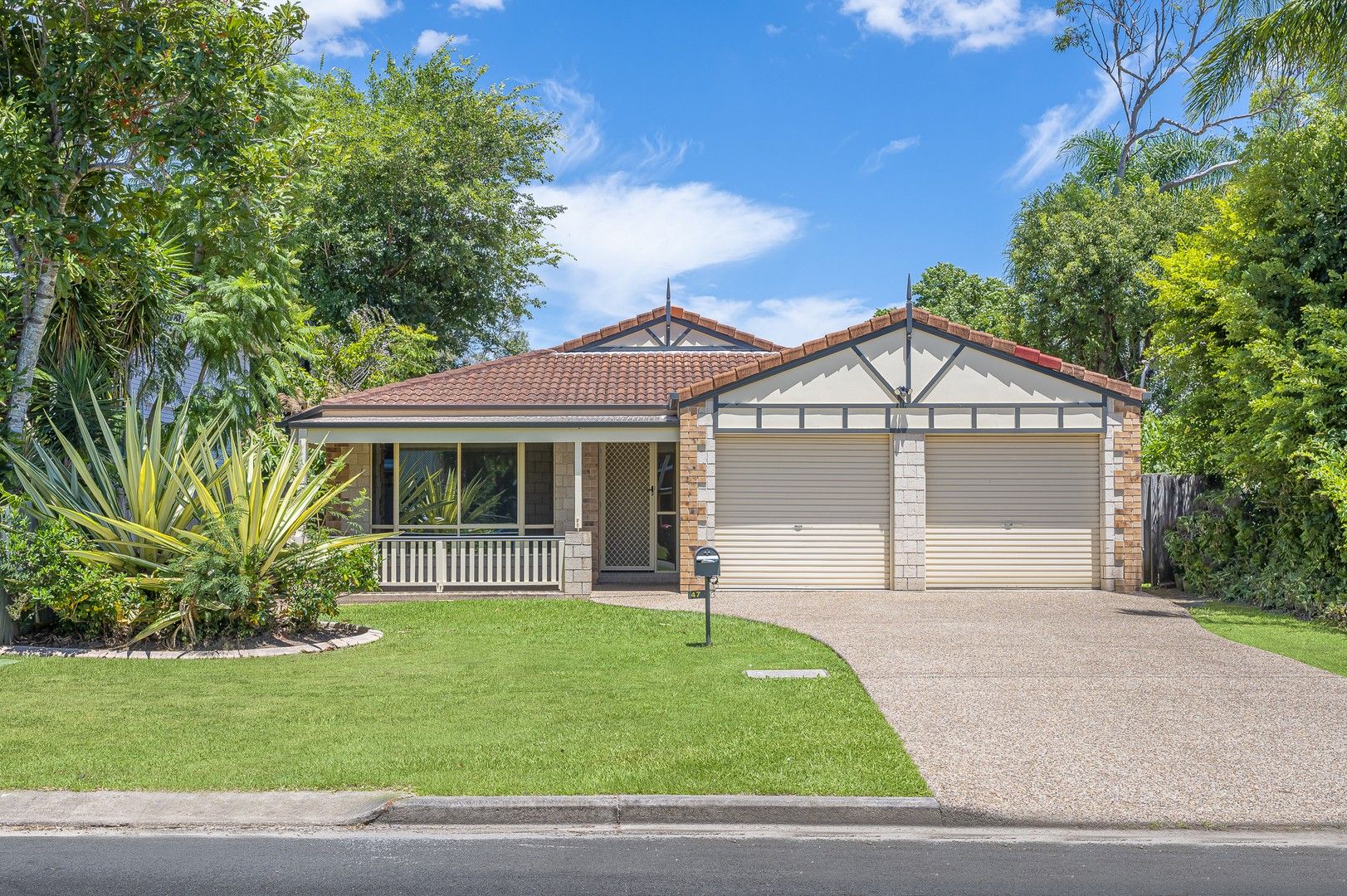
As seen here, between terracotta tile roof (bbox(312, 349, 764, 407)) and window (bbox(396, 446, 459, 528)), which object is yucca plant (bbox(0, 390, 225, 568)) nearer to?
terracotta tile roof (bbox(312, 349, 764, 407))

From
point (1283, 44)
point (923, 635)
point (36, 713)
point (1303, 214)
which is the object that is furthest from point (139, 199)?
point (1283, 44)

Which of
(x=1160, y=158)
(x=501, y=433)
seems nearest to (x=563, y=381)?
(x=501, y=433)

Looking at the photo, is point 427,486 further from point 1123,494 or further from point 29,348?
point 1123,494

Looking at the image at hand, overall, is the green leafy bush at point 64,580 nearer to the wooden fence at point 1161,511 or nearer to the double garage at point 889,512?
the double garage at point 889,512

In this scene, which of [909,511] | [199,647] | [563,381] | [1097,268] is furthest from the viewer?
[1097,268]

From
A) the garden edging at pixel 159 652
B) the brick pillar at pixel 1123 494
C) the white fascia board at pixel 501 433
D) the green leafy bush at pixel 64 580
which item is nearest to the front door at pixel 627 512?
the white fascia board at pixel 501 433

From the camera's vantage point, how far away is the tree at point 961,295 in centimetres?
3650

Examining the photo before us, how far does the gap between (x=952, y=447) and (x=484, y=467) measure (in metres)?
7.54

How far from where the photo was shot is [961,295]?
3950 cm

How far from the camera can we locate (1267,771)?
20.4 ft

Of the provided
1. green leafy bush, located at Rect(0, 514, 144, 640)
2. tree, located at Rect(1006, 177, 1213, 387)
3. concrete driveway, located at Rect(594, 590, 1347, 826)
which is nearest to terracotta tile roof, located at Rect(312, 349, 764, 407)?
concrete driveway, located at Rect(594, 590, 1347, 826)

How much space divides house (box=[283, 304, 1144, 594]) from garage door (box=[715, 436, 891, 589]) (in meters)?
0.03

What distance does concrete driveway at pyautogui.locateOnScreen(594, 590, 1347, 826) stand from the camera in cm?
571

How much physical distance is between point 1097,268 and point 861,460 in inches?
460
